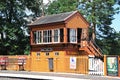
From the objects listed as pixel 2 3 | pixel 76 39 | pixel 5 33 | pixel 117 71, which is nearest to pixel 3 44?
pixel 5 33

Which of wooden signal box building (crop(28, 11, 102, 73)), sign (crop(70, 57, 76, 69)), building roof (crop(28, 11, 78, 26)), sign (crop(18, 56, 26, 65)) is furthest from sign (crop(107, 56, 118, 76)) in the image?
sign (crop(18, 56, 26, 65))

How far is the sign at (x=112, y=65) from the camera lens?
4316 cm

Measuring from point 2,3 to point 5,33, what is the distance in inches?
206

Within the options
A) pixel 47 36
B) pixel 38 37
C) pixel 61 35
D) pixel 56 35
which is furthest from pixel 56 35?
pixel 38 37

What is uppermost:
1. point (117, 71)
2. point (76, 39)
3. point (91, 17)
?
point (91, 17)

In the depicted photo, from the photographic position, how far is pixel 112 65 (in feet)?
144

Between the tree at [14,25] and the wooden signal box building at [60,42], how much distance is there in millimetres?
16672

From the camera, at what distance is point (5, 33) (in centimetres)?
7631

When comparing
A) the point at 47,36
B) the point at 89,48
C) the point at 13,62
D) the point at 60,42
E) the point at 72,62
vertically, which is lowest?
the point at 72,62

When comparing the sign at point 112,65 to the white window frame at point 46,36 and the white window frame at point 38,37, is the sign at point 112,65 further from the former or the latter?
the white window frame at point 38,37

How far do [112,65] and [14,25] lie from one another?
36632 mm

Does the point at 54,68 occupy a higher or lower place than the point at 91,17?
lower

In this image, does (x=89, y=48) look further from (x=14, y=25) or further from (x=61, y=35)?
(x=14, y=25)

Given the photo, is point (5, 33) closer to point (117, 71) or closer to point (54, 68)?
point (54, 68)
